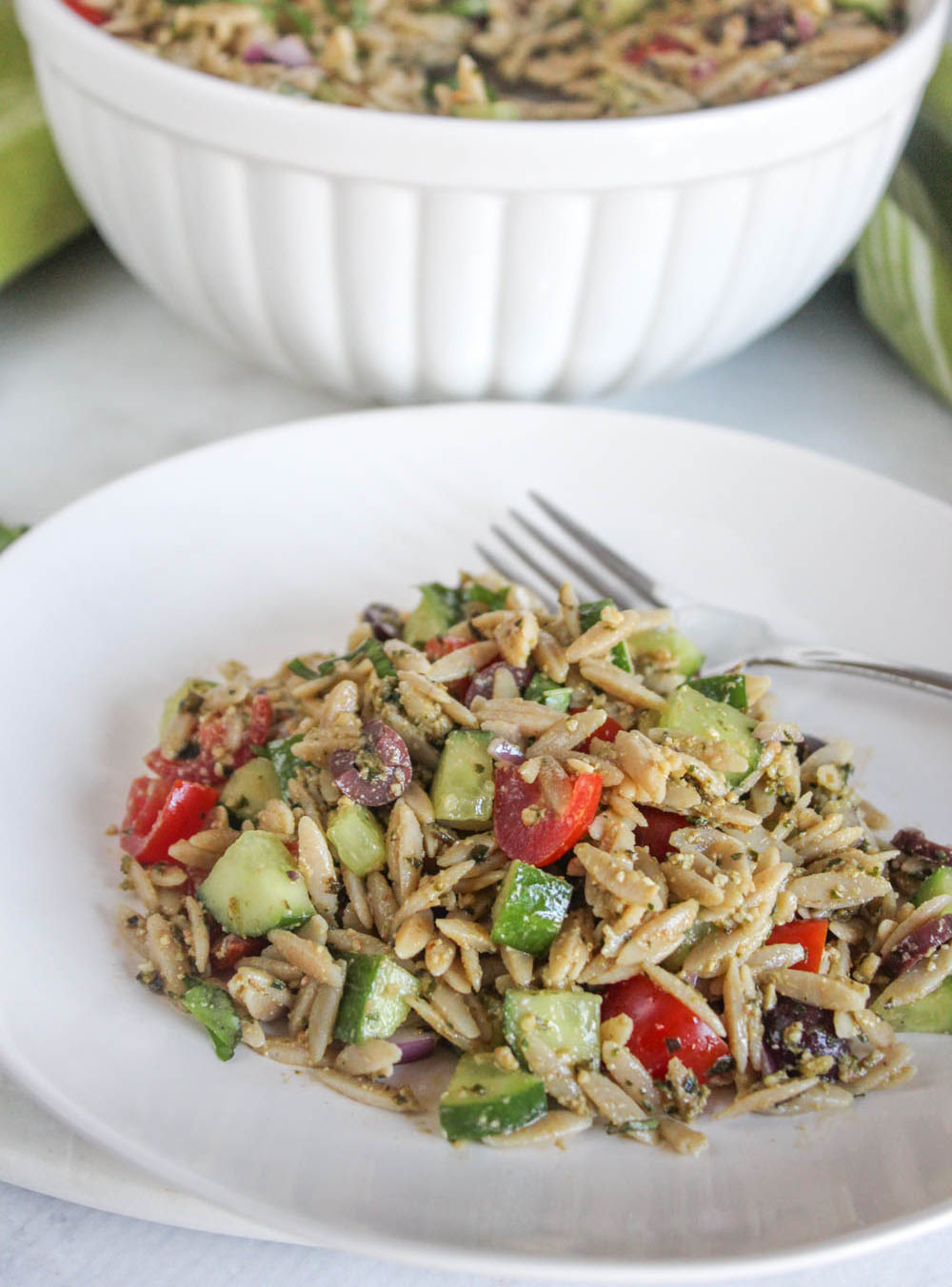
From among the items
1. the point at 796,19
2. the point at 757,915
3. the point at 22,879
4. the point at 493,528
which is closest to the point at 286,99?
the point at 493,528

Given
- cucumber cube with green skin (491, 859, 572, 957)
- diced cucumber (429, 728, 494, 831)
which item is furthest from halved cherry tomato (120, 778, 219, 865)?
cucumber cube with green skin (491, 859, 572, 957)

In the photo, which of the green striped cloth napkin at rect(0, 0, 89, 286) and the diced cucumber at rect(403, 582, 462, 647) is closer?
the diced cucumber at rect(403, 582, 462, 647)

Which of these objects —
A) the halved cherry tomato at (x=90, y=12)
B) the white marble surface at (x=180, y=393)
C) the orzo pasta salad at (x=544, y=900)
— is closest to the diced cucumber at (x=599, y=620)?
the orzo pasta salad at (x=544, y=900)

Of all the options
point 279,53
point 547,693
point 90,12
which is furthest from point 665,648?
point 90,12

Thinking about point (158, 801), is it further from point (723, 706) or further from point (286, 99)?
point (286, 99)

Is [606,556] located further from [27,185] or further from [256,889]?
[27,185]

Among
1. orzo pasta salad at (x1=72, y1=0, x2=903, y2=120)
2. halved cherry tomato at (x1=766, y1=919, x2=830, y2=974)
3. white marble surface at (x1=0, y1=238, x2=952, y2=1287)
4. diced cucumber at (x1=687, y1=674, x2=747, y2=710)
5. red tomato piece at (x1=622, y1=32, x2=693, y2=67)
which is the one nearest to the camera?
halved cherry tomato at (x1=766, y1=919, x2=830, y2=974)

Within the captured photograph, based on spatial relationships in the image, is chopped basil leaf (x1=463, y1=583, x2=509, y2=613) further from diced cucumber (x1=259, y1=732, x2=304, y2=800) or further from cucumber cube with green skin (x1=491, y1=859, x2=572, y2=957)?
cucumber cube with green skin (x1=491, y1=859, x2=572, y2=957)

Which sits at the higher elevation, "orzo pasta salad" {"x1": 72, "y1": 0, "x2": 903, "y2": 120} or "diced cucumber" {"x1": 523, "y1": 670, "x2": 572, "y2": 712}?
"orzo pasta salad" {"x1": 72, "y1": 0, "x2": 903, "y2": 120}
